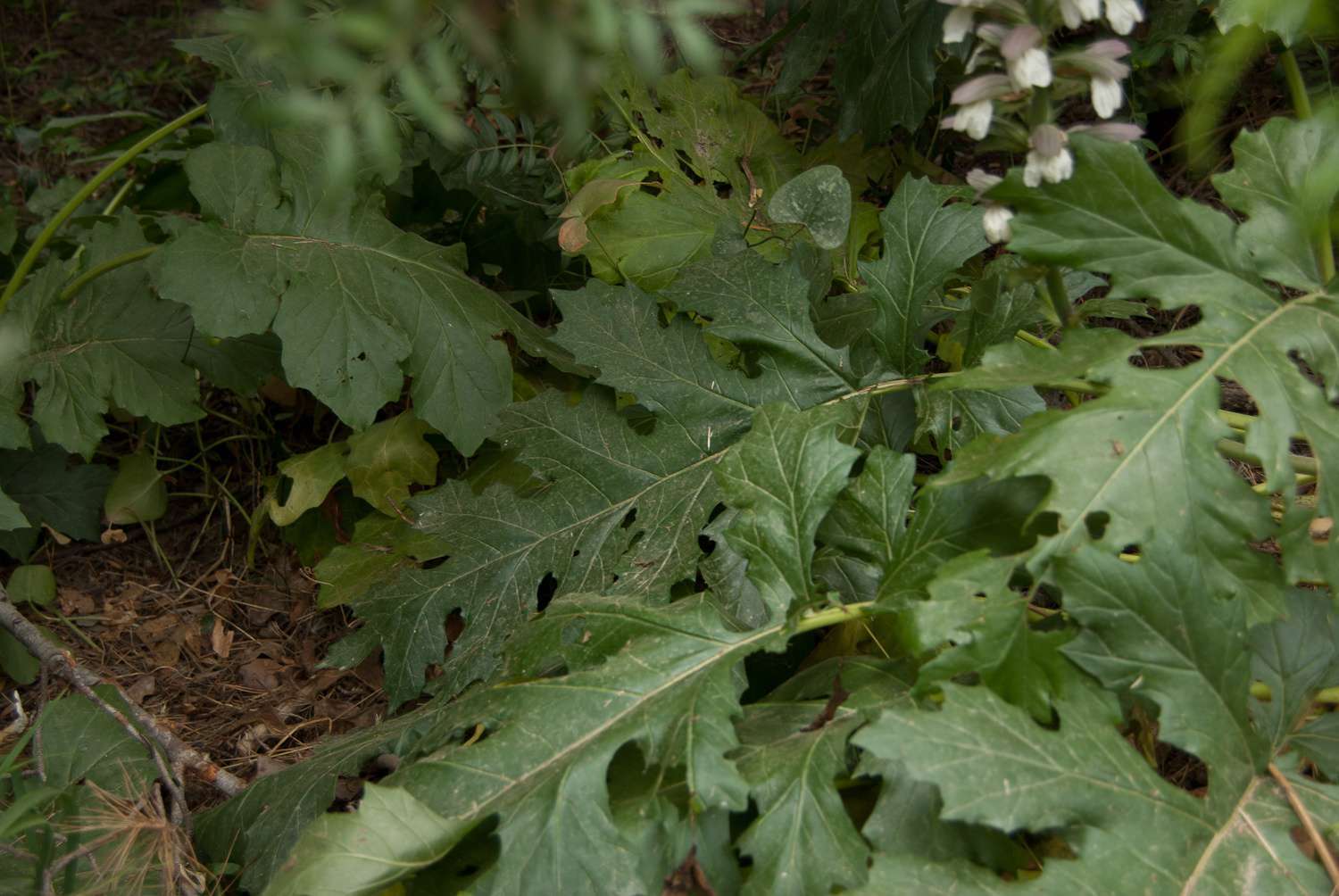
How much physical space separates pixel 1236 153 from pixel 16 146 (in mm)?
4050

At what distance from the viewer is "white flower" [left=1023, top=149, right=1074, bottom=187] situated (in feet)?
4.70

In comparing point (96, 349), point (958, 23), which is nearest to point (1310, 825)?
A: point (958, 23)

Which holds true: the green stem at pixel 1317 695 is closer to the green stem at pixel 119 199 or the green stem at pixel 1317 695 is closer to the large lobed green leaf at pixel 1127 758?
the large lobed green leaf at pixel 1127 758

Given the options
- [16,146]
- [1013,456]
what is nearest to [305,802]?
[1013,456]

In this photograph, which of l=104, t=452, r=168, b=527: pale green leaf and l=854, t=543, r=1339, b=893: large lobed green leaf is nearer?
l=854, t=543, r=1339, b=893: large lobed green leaf

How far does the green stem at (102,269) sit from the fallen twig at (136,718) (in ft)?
2.59

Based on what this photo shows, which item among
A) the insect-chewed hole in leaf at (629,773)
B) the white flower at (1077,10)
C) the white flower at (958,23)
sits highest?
the white flower at (1077,10)

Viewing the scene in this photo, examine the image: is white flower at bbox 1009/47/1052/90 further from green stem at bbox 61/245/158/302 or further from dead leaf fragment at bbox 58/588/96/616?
dead leaf fragment at bbox 58/588/96/616

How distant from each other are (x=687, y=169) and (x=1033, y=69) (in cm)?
167

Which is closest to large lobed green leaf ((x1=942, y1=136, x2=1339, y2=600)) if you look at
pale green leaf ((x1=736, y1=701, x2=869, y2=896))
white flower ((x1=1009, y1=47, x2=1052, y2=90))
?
white flower ((x1=1009, y1=47, x2=1052, y2=90))

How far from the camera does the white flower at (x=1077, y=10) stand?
4.46ft

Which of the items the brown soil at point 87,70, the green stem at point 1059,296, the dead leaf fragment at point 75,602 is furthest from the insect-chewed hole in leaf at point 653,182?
the brown soil at point 87,70

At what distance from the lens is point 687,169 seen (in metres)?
2.95

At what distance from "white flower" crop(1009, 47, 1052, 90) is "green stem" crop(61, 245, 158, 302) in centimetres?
197
